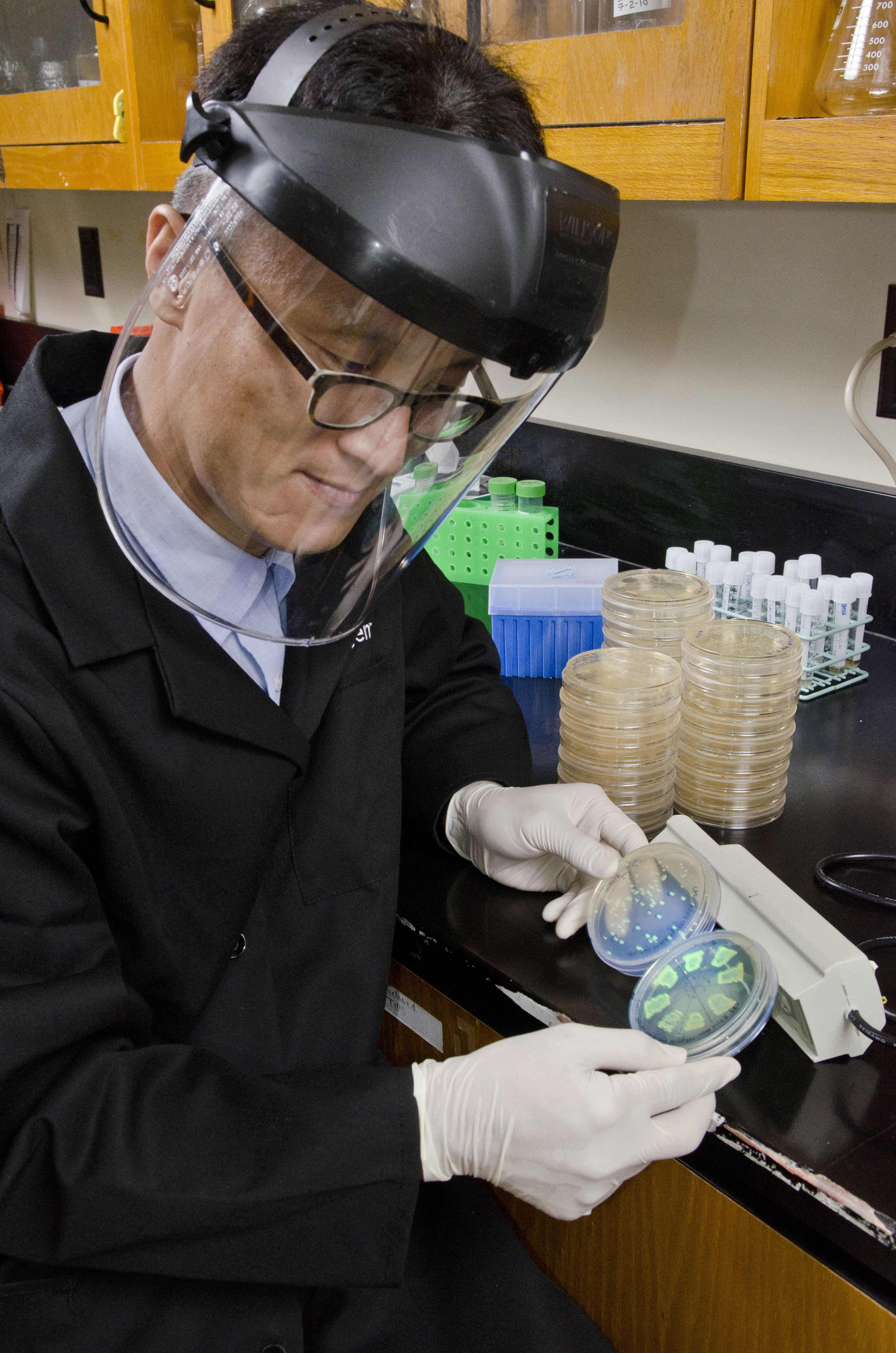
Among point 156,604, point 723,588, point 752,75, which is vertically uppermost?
point 752,75

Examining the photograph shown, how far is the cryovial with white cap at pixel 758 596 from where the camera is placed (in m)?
1.55

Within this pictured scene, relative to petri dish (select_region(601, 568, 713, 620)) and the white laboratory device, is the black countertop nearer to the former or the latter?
the white laboratory device

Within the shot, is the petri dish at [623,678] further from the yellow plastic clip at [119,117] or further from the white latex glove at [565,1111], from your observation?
the yellow plastic clip at [119,117]

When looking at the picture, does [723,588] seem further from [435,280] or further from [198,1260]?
[198,1260]

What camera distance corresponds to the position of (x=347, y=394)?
32.2 inches

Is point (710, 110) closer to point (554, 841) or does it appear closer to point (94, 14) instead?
point (554, 841)

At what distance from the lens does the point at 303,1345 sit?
0.95 metres

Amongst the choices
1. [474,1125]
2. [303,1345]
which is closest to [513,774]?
[474,1125]

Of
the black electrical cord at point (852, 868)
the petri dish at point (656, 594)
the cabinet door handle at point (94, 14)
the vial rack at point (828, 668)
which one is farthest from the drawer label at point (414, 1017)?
the cabinet door handle at point (94, 14)

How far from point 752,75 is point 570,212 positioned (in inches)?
19.1

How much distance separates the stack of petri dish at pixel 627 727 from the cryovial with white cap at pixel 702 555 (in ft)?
1.31

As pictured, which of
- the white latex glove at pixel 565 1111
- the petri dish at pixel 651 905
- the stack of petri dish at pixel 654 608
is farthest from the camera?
the stack of petri dish at pixel 654 608

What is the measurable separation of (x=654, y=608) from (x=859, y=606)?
355 mm

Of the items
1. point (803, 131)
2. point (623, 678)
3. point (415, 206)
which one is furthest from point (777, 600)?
point (415, 206)
